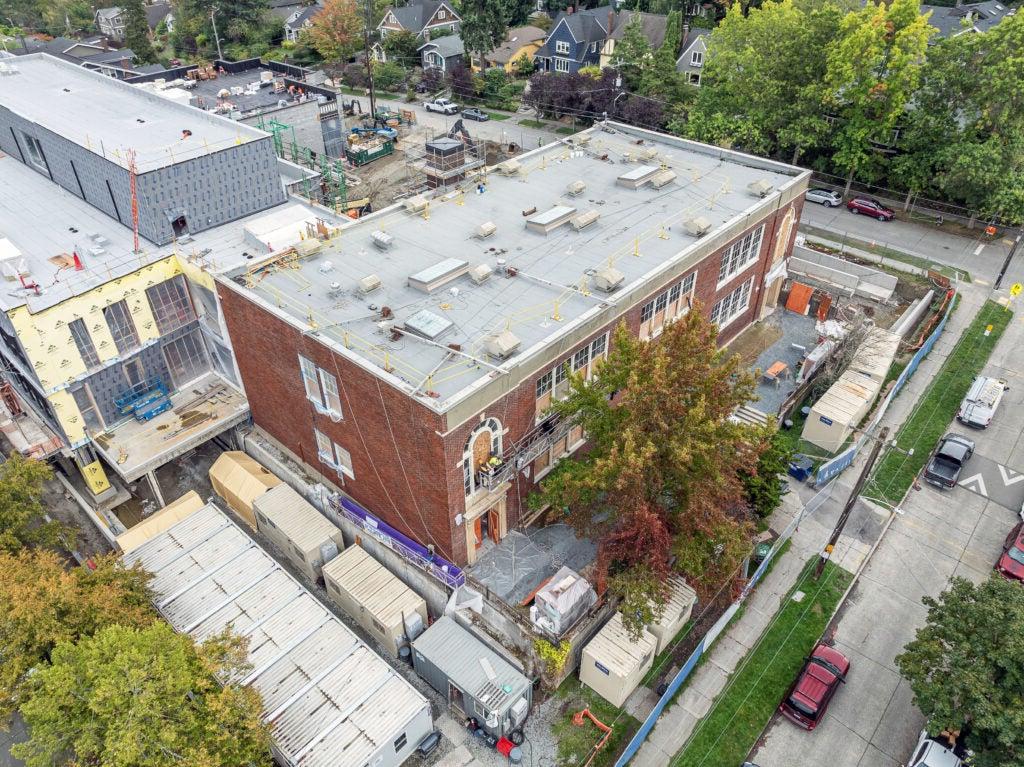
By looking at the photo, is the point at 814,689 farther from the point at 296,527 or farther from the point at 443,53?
the point at 443,53

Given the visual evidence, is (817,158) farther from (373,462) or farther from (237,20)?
(237,20)

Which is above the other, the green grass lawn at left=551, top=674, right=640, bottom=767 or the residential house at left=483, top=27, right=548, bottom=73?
the residential house at left=483, top=27, right=548, bottom=73

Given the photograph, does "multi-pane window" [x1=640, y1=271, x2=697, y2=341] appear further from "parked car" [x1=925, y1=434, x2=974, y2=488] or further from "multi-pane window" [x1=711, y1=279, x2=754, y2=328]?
"parked car" [x1=925, y1=434, x2=974, y2=488]

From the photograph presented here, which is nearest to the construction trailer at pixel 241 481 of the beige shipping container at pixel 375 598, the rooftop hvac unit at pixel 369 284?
the beige shipping container at pixel 375 598

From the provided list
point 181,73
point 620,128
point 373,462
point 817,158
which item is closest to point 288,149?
point 181,73

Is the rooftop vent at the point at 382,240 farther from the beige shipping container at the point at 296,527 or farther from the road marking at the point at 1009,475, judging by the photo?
the road marking at the point at 1009,475

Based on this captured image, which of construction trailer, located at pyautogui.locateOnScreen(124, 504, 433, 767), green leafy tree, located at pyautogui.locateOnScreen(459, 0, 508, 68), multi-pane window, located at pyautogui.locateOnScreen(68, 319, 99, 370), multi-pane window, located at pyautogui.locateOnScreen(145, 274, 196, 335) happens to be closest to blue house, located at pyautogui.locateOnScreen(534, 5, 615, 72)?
green leafy tree, located at pyautogui.locateOnScreen(459, 0, 508, 68)

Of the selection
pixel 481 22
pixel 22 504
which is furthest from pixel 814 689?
pixel 481 22
